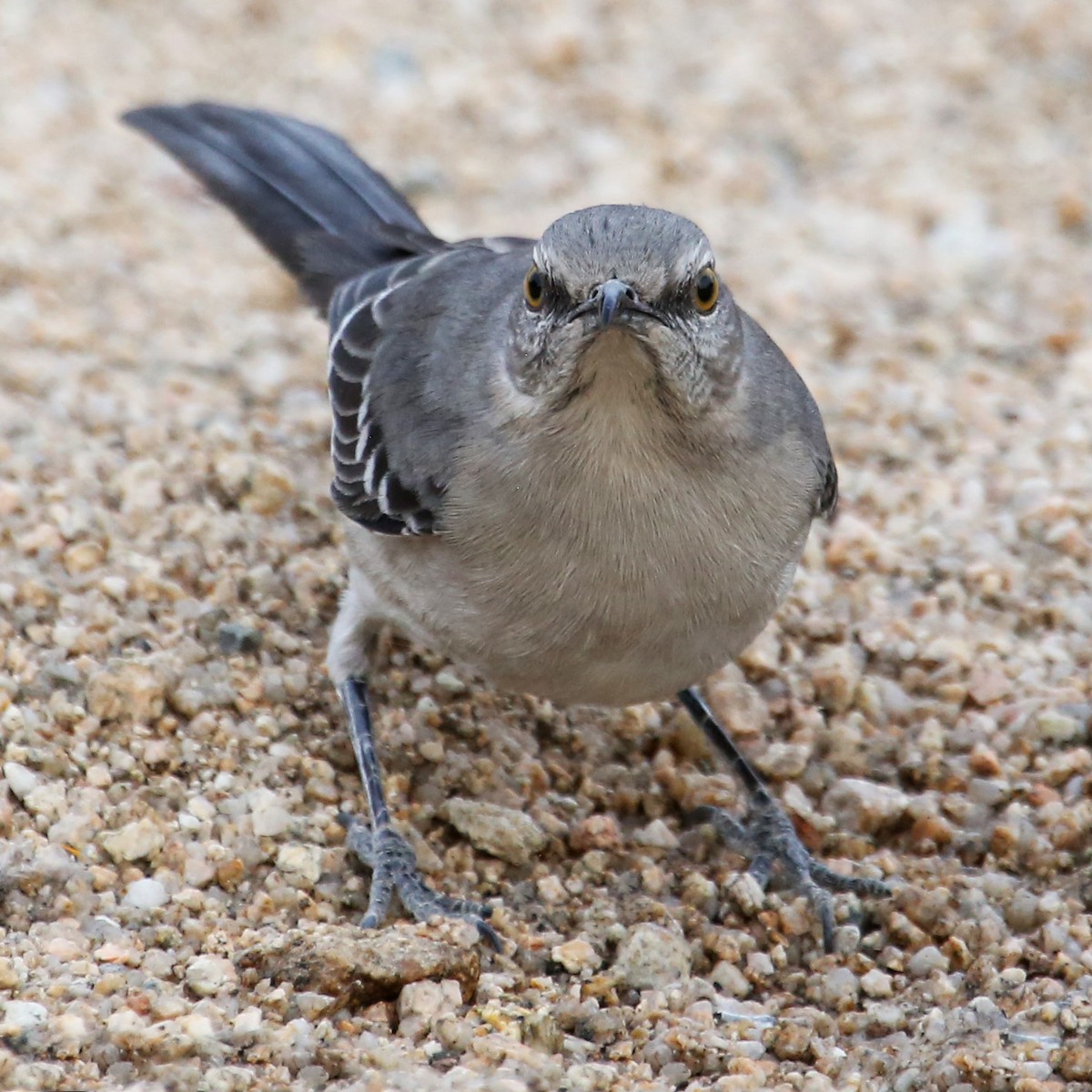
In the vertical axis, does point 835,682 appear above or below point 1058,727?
above

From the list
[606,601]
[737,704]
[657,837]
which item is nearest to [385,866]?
[657,837]

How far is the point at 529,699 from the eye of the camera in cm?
646

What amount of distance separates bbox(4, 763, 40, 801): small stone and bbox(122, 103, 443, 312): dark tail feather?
8.90 ft

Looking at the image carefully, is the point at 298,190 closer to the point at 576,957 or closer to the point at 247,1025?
the point at 576,957

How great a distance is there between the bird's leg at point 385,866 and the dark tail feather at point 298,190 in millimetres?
2404

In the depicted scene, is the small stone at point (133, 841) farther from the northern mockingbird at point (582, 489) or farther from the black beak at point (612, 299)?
the black beak at point (612, 299)

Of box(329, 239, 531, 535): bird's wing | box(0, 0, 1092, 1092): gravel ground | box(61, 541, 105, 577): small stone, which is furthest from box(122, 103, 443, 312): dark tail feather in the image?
box(61, 541, 105, 577): small stone

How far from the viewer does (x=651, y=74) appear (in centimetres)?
1046

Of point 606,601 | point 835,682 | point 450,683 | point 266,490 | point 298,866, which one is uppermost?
point 266,490

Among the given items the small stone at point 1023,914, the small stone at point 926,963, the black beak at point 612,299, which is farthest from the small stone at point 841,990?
the black beak at point 612,299

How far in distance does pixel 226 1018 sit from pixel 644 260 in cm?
237

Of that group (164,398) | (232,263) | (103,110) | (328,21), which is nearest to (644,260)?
(164,398)

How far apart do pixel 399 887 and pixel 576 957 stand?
63 cm

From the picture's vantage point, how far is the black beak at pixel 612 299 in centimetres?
462
